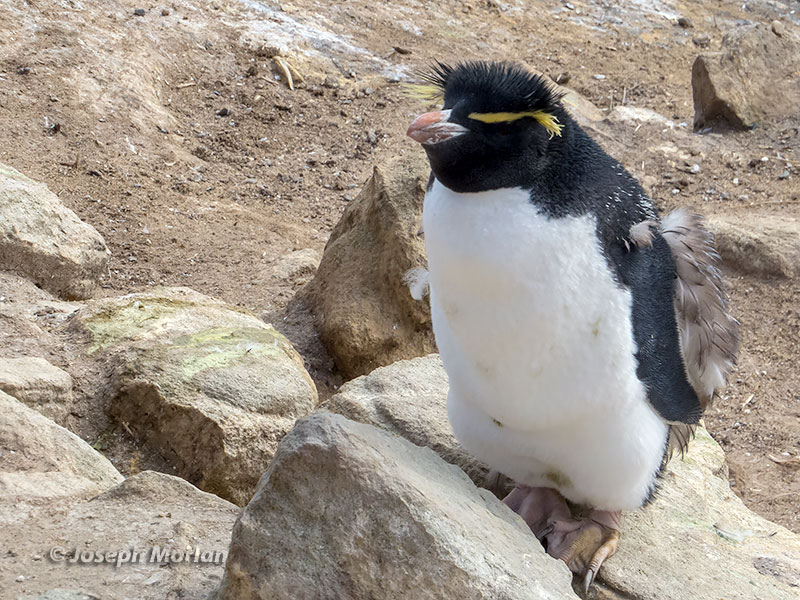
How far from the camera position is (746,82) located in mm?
8570

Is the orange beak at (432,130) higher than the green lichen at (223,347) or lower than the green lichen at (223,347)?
higher

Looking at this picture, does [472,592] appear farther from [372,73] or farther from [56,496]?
[372,73]

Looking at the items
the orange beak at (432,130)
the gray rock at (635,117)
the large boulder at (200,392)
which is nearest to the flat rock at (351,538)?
the orange beak at (432,130)

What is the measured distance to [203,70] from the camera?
7.73 metres

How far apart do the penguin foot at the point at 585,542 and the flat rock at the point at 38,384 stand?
1.90 meters

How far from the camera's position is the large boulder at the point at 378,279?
15.2 ft

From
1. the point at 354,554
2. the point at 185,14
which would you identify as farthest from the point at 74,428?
the point at 185,14

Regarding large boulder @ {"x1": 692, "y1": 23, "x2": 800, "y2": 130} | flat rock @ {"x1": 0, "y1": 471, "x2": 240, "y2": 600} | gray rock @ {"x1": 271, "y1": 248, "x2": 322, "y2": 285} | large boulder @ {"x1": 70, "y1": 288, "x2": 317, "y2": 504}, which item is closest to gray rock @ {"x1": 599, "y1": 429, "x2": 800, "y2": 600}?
flat rock @ {"x1": 0, "y1": 471, "x2": 240, "y2": 600}

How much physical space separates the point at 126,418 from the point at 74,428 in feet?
0.65

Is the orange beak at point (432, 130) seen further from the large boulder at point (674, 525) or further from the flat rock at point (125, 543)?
the large boulder at point (674, 525)

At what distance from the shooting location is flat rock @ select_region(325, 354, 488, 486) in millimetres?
3219

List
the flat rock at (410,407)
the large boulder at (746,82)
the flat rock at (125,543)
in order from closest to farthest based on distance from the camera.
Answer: the flat rock at (125,543), the flat rock at (410,407), the large boulder at (746,82)

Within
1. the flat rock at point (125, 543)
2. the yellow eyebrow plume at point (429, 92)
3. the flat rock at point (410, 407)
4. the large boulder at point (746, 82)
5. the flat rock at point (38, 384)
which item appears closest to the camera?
the flat rock at point (125, 543)

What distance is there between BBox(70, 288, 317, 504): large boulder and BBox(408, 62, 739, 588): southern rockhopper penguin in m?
1.10
